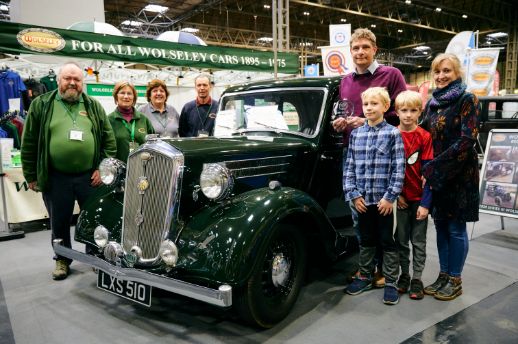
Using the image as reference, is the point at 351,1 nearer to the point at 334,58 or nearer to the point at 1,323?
the point at 334,58

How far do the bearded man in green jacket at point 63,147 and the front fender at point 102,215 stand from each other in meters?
0.47

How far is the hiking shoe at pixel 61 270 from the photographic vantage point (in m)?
3.41

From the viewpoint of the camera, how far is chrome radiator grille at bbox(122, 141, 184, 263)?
94.0 inches

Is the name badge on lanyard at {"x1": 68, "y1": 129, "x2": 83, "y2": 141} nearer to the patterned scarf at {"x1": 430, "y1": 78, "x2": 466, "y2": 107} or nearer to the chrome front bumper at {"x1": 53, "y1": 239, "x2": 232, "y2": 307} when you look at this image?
the chrome front bumper at {"x1": 53, "y1": 239, "x2": 232, "y2": 307}

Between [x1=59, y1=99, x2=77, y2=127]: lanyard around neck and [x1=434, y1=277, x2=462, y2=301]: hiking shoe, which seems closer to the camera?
[x1=434, y1=277, x2=462, y2=301]: hiking shoe

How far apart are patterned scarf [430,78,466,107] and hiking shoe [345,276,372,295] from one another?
1362 millimetres

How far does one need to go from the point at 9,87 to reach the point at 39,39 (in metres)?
1.36

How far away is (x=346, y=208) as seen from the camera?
355cm

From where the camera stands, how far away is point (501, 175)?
4316mm

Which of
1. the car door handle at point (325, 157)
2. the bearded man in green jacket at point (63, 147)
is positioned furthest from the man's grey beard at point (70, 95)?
the car door handle at point (325, 157)

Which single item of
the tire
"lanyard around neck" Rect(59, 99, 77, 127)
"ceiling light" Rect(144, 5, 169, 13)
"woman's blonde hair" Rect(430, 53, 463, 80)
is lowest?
the tire

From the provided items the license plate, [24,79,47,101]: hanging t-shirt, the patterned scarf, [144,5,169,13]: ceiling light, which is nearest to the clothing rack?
[24,79,47,101]: hanging t-shirt

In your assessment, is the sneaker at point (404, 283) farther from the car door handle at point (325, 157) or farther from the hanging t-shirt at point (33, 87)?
the hanging t-shirt at point (33, 87)

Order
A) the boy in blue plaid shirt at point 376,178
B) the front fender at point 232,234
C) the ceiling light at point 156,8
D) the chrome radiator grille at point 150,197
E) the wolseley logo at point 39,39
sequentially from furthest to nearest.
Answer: the ceiling light at point 156,8 → the wolseley logo at point 39,39 → the boy in blue plaid shirt at point 376,178 → the chrome radiator grille at point 150,197 → the front fender at point 232,234
